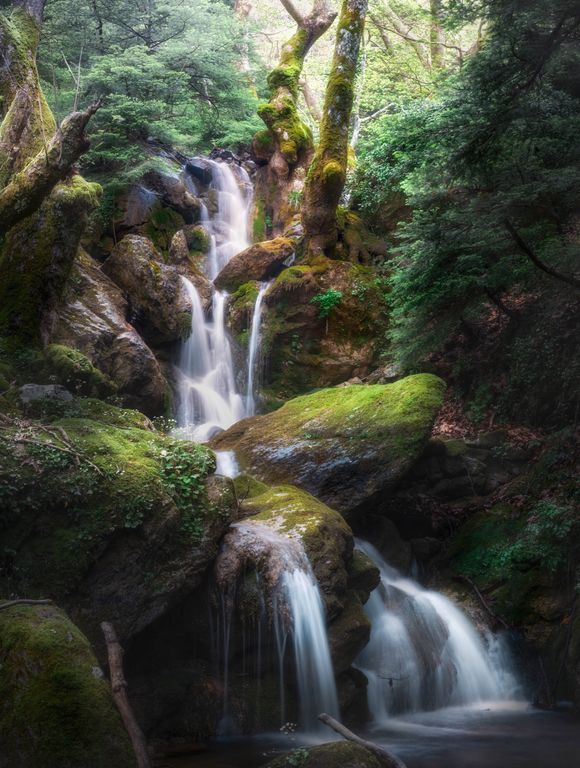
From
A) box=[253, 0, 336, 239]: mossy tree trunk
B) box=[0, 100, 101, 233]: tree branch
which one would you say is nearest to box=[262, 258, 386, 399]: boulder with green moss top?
box=[253, 0, 336, 239]: mossy tree trunk

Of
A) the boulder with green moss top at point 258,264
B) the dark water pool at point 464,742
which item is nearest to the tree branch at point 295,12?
the boulder with green moss top at point 258,264

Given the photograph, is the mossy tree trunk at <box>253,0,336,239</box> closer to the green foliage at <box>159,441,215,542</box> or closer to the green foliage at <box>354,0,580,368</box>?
the green foliage at <box>354,0,580,368</box>

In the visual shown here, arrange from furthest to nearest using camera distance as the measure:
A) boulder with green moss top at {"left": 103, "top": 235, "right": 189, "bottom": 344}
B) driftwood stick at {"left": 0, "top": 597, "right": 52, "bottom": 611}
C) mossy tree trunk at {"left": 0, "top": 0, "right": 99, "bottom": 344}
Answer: boulder with green moss top at {"left": 103, "top": 235, "right": 189, "bottom": 344}, mossy tree trunk at {"left": 0, "top": 0, "right": 99, "bottom": 344}, driftwood stick at {"left": 0, "top": 597, "right": 52, "bottom": 611}

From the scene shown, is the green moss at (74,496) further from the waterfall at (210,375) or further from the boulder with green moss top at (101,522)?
the waterfall at (210,375)

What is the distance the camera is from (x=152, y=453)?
6.76 meters

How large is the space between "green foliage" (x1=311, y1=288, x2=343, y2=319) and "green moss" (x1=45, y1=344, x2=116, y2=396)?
5515 mm

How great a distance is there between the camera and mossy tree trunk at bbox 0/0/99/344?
28.2ft

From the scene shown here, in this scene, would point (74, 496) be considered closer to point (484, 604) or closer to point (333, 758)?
point (333, 758)

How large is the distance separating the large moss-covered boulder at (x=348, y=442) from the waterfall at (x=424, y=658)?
56.1 inches

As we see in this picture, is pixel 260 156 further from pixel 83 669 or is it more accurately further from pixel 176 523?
pixel 83 669

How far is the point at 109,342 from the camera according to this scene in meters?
10.8

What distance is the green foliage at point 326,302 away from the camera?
13.4 m

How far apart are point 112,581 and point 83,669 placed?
135 cm

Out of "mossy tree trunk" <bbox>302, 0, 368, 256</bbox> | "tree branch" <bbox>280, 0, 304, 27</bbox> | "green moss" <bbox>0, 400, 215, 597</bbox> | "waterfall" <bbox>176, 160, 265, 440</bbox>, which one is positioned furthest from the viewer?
"tree branch" <bbox>280, 0, 304, 27</bbox>
